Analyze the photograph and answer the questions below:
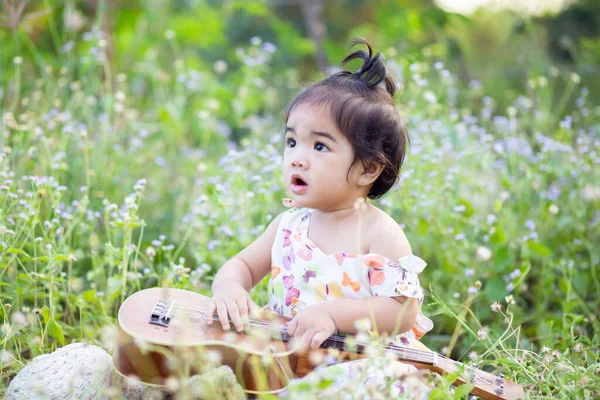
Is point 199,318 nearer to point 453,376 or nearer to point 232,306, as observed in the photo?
point 232,306

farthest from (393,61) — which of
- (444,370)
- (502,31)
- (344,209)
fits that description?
(444,370)

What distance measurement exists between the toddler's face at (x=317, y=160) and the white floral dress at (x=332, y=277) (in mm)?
160

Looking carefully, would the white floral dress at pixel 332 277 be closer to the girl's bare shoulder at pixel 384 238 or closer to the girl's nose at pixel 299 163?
the girl's bare shoulder at pixel 384 238

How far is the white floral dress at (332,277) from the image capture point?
1.92 m

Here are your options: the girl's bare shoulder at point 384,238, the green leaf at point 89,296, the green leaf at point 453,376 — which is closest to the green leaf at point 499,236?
the girl's bare shoulder at point 384,238

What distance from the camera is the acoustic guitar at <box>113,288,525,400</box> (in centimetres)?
180

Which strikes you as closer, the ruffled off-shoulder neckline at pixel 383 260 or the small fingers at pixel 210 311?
the ruffled off-shoulder neckline at pixel 383 260

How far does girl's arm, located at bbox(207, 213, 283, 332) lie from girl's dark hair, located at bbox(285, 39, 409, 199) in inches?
16.6

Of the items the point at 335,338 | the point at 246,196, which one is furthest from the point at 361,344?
the point at 246,196

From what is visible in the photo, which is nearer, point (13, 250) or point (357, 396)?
point (357, 396)

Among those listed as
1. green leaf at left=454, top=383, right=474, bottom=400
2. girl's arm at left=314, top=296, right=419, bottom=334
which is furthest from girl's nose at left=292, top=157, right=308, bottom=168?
green leaf at left=454, top=383, right=474, bottom=400

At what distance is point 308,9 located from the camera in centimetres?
685

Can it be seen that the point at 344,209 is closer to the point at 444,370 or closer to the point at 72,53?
the point at 444,370

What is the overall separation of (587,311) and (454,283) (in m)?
0.51
